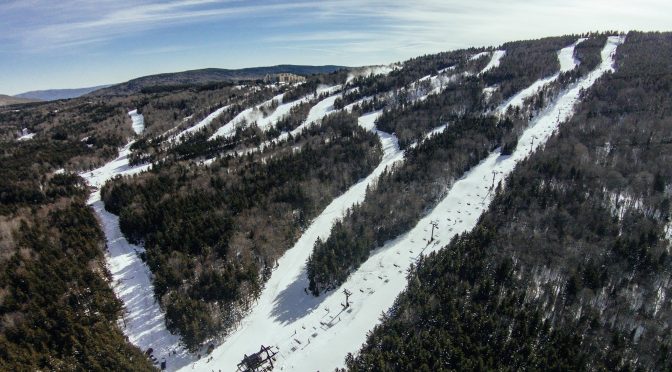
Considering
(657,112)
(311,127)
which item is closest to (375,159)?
(311,127)

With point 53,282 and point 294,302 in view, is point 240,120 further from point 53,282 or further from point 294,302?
point 294,302

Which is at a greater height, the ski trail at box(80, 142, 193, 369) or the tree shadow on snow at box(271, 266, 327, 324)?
the ski trail at box(80, 142, 193, 369)

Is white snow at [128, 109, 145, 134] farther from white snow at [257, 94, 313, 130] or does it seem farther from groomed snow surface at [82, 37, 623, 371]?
groomed snow surface at [82, 37, 623, 371]

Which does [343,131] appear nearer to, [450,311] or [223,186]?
[223,186]

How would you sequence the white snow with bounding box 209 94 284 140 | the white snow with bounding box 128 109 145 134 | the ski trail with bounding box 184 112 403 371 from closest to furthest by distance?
the ski trail with bounding box 184 112 403 371
the white snow with bounding box 209 94 284 140
the white snow with bounding box 128 109 145 134

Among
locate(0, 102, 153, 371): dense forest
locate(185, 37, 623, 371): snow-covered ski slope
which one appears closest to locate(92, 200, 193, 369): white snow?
locate(0, 102, 153, 371): dense forest

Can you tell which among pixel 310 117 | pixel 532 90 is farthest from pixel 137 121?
pixel 532 90

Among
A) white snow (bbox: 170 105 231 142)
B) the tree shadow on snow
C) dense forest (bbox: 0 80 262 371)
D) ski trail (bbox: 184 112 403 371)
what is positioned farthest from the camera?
white snow (bbox: 170 105 231 142)
